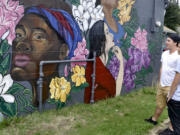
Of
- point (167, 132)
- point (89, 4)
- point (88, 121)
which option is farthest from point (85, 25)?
point (167, 132)

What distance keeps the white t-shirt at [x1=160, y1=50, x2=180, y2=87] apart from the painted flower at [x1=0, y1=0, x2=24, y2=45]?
2.66 metres

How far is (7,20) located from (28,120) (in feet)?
5.77

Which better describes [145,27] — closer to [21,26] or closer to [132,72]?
[132,72]

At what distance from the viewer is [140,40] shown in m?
6.52

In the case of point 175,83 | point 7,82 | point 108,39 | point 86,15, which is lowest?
point 7,82

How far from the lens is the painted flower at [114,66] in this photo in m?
5.48

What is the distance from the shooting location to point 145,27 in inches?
265

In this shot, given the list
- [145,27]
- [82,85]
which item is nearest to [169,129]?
[82,85]

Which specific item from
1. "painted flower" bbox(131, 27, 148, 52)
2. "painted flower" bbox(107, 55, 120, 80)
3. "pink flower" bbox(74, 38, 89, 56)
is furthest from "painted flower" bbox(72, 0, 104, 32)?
"painted flower" bbox(131, 27, 148, 52)

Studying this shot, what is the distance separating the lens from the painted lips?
3.50 m

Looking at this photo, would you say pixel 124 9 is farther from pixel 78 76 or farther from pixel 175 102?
pixel 175 102

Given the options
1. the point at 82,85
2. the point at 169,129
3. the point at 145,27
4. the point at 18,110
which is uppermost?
the point at 145,27

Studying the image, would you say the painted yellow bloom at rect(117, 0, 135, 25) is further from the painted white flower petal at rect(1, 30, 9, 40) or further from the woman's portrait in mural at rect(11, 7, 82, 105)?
the painted white flower petal at rect(1, 30, 9, 40)

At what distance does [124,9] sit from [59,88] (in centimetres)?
299
